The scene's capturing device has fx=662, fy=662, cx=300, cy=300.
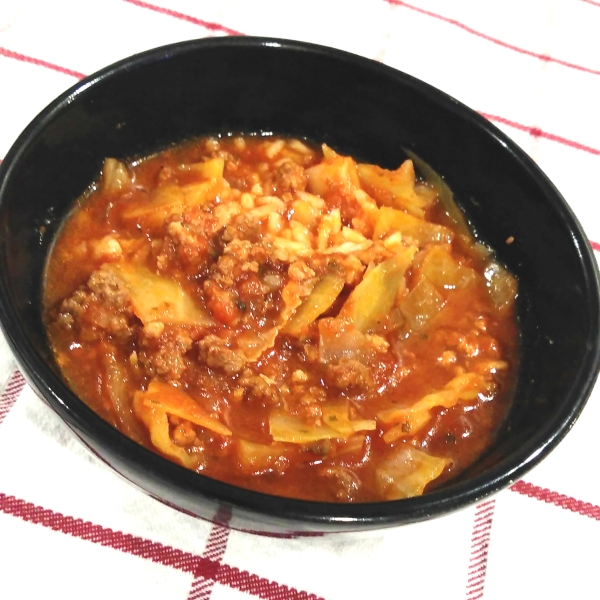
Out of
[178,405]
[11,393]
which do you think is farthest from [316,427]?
[11,393]

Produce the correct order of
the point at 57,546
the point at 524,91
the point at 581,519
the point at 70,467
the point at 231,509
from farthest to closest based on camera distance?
the point at 524,91, the point at 581,519, the point at 70,467, the point at 57,546, the point at 231,509

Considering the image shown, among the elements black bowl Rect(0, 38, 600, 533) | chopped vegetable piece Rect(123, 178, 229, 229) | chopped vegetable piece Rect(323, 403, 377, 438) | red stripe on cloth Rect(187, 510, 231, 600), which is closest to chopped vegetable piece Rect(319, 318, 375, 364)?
chopped vegetable piece Rect(323, 403, 377, 438)

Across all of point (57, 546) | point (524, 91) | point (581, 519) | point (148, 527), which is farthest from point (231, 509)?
point (524, 91)

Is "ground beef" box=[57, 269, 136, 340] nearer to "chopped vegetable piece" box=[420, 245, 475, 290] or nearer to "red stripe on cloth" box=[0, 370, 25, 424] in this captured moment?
"red stripe on cloth" box=[0, 370, 25, 424]

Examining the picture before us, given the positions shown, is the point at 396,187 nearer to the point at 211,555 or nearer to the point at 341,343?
the point at 341,343

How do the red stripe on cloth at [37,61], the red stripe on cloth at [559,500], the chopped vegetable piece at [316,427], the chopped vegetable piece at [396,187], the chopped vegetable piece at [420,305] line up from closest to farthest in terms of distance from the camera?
the chopped vegetable piece at [316,427]
the red stripe on cloth at [559,500]
the chopped vegetable piece at [420,305]
the chopped vegetable piece at [396,187]
the red stripe on cloth at [37,61]

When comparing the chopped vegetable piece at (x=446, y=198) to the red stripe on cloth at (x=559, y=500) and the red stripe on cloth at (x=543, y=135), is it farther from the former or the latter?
the red stripe on cloth at (x=559, y=500)

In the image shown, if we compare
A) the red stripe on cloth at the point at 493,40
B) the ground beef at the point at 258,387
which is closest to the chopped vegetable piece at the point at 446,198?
the ground beef at the point at 258,387

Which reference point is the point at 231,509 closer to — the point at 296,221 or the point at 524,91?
the point at 296,221
